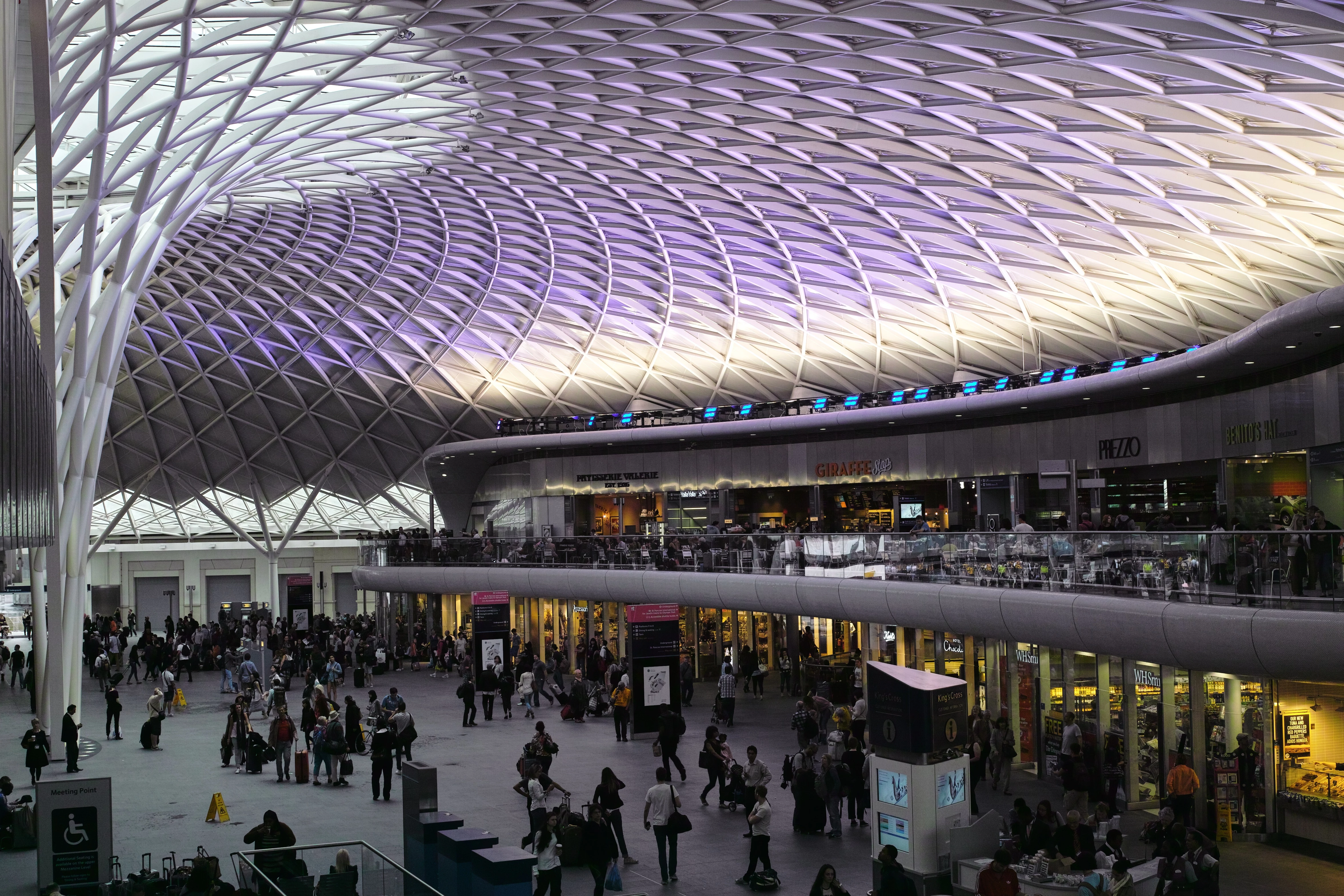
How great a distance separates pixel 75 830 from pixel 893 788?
11556mm

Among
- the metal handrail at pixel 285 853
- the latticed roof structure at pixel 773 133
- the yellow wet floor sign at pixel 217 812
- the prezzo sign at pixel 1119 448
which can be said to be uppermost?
the latticed roof structure at pixel 773 133

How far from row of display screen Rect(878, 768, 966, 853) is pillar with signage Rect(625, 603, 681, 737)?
1368 centimetres

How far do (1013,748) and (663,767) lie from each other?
8376mm

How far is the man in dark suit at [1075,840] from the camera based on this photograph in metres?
16.4

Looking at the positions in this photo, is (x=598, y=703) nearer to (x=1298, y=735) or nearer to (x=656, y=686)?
(x=656, y=686)

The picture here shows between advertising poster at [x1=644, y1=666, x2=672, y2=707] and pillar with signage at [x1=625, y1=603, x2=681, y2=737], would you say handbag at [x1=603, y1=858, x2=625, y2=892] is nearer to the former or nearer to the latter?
pillar with signage at [x1=625, y1=603, x2=681, y2=737]

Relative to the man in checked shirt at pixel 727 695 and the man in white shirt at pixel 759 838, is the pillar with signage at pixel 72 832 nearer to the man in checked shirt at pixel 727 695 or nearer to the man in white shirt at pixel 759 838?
the man in white shirt at pixel 759 838

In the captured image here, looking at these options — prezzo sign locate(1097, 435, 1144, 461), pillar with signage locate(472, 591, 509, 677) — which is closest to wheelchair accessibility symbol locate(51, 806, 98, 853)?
pillar with signage locate(472, 591, 509, 677)

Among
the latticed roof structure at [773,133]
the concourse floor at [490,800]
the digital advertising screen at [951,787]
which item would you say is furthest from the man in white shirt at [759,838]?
the latticed roof structure at [773,133]

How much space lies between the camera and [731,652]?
142 feet

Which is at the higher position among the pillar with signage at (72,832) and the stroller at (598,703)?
the pillar with signage at (72,832)

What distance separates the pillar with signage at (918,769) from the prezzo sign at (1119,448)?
25908 mm

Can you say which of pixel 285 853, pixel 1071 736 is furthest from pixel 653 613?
pixel 285 853

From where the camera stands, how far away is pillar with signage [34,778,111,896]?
53.5ft
